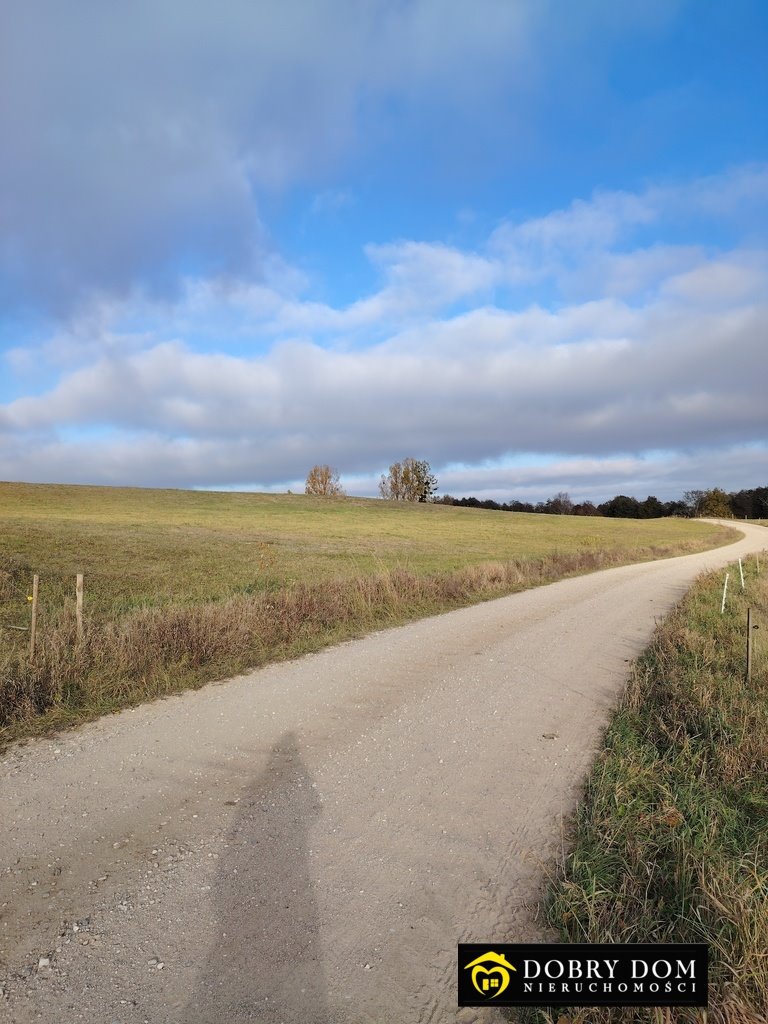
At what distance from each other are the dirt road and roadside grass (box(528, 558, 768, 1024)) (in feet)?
1.08

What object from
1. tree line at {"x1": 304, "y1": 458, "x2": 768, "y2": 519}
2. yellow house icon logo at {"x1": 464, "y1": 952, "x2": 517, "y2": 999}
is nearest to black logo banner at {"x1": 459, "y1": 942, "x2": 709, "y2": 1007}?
yellow house icon logo at {"x1": 464, "y1": 952, "x2": 517, "y2": 999}

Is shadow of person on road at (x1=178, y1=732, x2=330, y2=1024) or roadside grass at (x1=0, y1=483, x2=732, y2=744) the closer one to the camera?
shadow of person on road at (x1=178, y1=732, x2=330, y2=1024)

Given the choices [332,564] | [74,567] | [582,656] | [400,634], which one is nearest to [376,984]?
[582,656]

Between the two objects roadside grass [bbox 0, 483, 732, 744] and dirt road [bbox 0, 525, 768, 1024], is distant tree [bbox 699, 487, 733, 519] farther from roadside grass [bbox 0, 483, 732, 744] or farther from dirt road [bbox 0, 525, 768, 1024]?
dirt road [bbox 0, 525, 768, 1024]

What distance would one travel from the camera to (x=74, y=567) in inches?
806

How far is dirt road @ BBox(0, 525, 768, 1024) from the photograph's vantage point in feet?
9.84

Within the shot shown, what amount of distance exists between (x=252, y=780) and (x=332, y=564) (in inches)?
791

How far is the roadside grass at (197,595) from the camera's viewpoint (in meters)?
7.64

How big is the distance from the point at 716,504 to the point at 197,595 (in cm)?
15906

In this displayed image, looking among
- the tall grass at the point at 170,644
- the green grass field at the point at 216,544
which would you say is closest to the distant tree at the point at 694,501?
the green grass field at the point at 216,544

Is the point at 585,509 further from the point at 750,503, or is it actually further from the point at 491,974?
the point at 491,974

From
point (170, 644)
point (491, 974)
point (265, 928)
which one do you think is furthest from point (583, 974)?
point (170, 644)

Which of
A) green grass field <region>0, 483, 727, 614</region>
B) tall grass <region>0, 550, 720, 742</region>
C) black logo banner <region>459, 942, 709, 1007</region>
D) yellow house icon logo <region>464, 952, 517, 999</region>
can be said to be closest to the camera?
black logo banner <region>459, 942, 709, 1007</region>

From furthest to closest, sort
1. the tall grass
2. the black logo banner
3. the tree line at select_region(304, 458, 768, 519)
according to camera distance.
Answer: the tree line at select_region(304, 458, 768, 519) < the tall grass < the black logo banner
